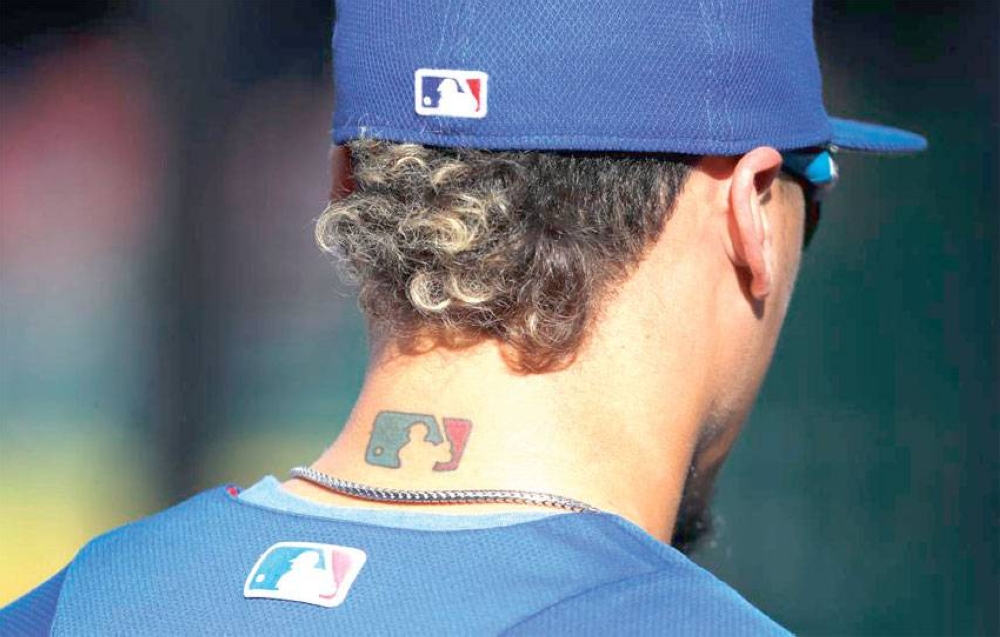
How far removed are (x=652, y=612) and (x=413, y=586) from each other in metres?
0.20

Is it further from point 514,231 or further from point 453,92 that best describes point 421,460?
point 453,92

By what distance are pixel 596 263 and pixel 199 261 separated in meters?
2.65

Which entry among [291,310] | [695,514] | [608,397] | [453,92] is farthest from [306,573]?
[291,310]

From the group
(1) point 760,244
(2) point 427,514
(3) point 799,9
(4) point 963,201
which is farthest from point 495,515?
(4) point 963,201

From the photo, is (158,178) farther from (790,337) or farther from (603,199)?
(603,199)

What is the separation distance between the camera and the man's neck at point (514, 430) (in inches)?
45.3

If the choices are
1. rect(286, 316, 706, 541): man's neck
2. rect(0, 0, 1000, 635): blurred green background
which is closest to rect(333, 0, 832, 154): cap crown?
rect(286, 316, 706, 541): man's neck

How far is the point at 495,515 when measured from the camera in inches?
43.4

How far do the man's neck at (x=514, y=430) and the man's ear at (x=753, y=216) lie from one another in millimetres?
142

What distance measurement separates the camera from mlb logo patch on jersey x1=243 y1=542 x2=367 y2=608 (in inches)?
41.6

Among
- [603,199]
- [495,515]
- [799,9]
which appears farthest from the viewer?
[799,9]

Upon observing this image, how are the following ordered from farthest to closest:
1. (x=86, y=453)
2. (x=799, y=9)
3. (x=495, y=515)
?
1. (x=86, y=453)
2. (x=799, y=9)
3. (x=495, y=515)

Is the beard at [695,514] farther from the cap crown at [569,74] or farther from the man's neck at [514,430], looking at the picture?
the cap crown at [569,74]

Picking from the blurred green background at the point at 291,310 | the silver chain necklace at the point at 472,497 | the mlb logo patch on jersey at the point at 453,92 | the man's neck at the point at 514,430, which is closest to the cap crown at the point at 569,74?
the mlb logo patch on jersey at the point at 453,92
